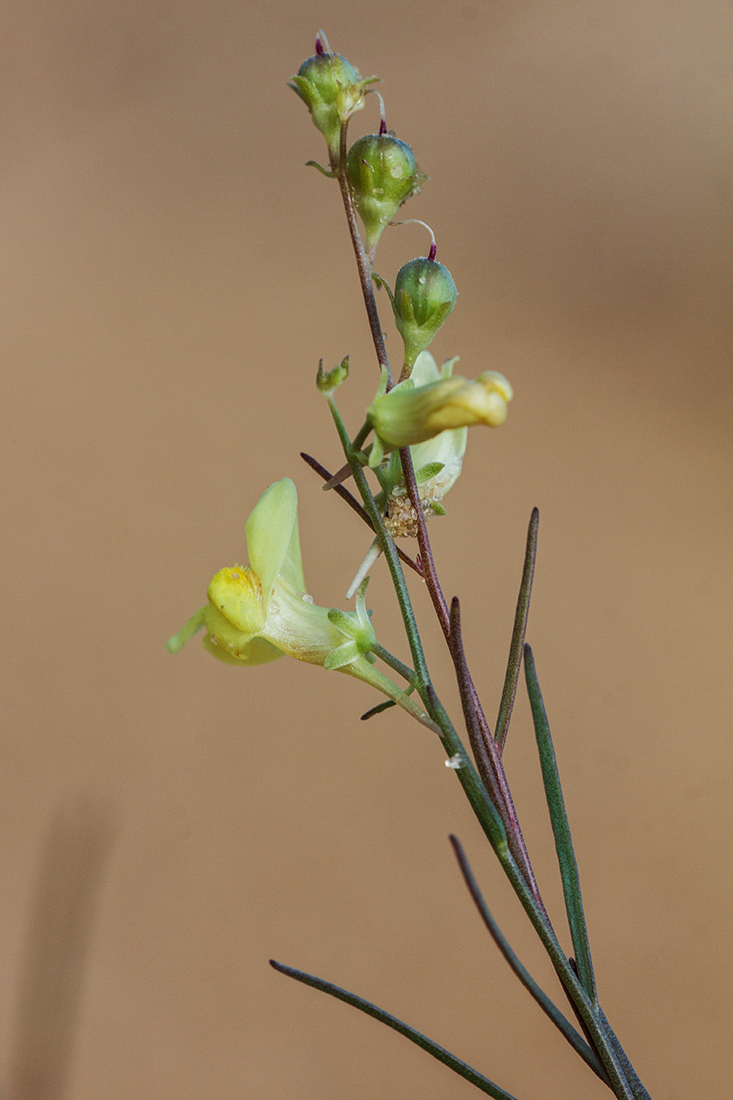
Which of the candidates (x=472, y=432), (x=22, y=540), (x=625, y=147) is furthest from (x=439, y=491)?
(x=625, y=147)

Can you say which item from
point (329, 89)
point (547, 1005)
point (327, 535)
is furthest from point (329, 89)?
point (327, 535)

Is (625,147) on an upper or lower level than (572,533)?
upper

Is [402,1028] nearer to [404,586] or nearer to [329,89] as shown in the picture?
[404,586]

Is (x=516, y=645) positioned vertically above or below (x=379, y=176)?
below

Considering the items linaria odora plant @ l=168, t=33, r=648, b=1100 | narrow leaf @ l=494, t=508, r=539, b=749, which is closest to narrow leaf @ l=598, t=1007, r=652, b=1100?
linaria odora plant @ l=168, t=33, r=648, b=1100

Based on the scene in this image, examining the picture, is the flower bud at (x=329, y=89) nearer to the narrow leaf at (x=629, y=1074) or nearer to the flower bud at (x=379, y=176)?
the flower bud at (x=379, y=176)

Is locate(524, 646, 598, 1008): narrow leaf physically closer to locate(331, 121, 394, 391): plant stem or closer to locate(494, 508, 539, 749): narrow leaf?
locate(494, 508, 539, 749): narrow leaf

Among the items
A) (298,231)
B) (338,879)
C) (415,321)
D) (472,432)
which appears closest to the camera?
(415,321)

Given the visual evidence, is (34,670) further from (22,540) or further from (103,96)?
(103,96)
